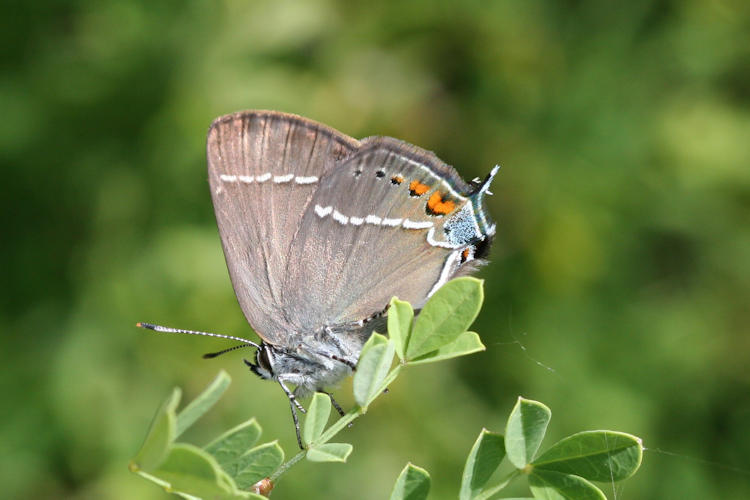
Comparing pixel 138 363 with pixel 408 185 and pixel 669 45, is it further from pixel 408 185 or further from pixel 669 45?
pixel 669 45

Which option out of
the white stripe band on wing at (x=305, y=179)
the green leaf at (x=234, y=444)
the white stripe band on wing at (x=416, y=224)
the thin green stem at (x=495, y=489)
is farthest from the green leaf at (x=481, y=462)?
→ the white stripe band on wing at (x=305, y=179)

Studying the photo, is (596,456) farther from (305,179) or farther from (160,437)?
(305,179)

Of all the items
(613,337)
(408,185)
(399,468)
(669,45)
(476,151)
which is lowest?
(399,468)

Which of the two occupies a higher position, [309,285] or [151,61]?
[151,61]

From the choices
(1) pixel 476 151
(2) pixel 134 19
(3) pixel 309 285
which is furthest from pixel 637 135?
(2) pixel 134 19

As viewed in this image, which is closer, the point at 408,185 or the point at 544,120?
the point at 408,185

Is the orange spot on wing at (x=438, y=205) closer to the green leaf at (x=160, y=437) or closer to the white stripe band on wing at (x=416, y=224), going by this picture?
the white stripe band on wing at (x=416, y=224)
